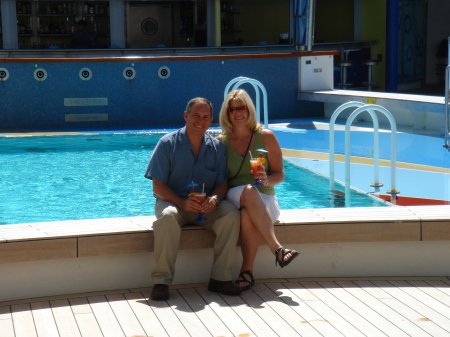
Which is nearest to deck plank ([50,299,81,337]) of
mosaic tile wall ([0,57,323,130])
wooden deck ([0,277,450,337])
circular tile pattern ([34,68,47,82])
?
wooden deck ([0,277,450,337])

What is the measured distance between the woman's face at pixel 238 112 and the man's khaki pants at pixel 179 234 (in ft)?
1.64

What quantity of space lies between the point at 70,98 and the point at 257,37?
9667 mm

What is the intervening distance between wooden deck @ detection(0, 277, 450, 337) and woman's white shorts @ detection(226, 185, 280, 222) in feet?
1.30

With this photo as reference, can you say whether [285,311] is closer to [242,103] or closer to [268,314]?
[268,314]

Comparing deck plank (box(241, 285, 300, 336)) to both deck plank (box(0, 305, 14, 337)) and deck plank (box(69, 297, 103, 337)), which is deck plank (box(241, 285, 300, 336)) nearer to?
deck plank (box(69, 297, 103, 337))

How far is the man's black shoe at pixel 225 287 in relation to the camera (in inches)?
148

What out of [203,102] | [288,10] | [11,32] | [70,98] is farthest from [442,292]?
[288,10]

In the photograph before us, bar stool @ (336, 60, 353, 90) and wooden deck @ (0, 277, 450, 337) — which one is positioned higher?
bar stool @ (336, 60, 353, 90)

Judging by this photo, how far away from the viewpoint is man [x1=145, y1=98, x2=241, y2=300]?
12.2 feet

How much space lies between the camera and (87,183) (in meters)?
7.04

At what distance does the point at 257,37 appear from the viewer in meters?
19.7

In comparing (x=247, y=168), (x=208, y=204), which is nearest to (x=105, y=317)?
(x=208, y=204)

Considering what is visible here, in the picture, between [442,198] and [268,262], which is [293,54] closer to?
[442,198]

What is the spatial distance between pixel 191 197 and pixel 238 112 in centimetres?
63
